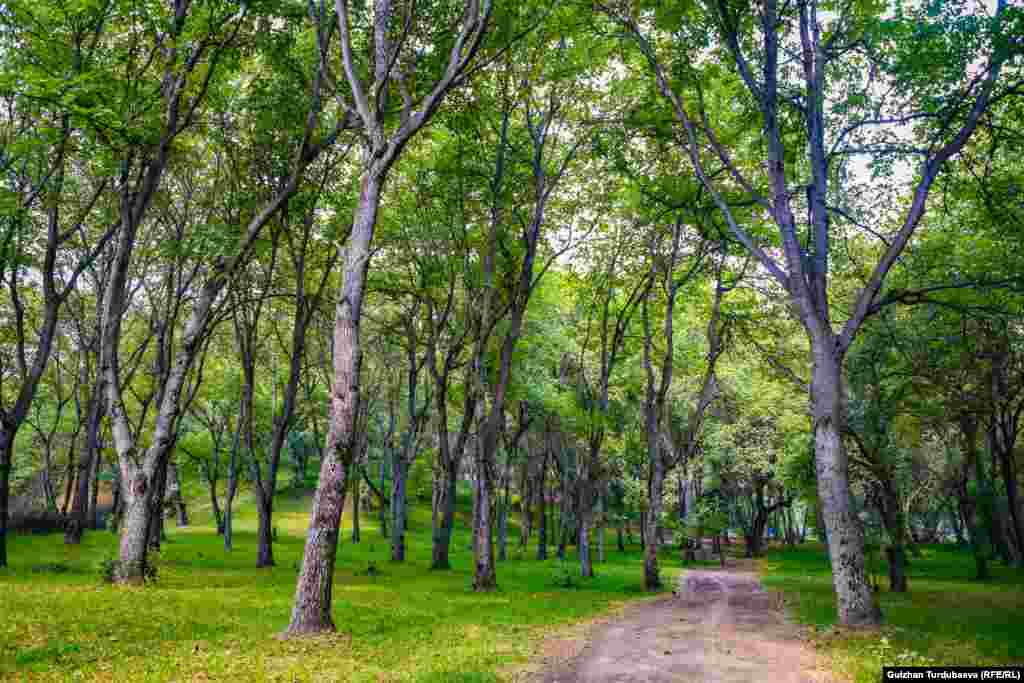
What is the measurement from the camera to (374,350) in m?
41.5

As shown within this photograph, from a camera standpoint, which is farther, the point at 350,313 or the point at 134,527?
the point at 134,527

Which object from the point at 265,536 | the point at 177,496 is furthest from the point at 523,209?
the point at 177,496

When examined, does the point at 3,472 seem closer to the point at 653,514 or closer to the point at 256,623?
the point at 256,623

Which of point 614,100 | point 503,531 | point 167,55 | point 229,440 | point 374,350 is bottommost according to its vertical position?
point 503,531

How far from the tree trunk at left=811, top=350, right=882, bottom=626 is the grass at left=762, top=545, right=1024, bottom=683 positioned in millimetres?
567

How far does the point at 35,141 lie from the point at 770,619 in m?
23.4

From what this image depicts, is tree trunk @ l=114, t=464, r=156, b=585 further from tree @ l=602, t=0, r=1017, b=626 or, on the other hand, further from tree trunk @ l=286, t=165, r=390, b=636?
tree @ l=602, t=0, r=1017, b=626

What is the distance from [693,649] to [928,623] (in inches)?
289

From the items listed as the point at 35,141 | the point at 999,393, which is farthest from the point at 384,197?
the point at 999,393

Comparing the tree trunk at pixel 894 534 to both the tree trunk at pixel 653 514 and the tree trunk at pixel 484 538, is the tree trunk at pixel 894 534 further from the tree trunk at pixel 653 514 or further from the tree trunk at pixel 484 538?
the tree trunk at pixel 484 538

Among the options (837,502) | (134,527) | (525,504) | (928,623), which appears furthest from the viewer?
(525,504)

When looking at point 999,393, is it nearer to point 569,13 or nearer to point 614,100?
point 614,100

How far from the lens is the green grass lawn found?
8.73 meters

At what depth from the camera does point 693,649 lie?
1166cm
